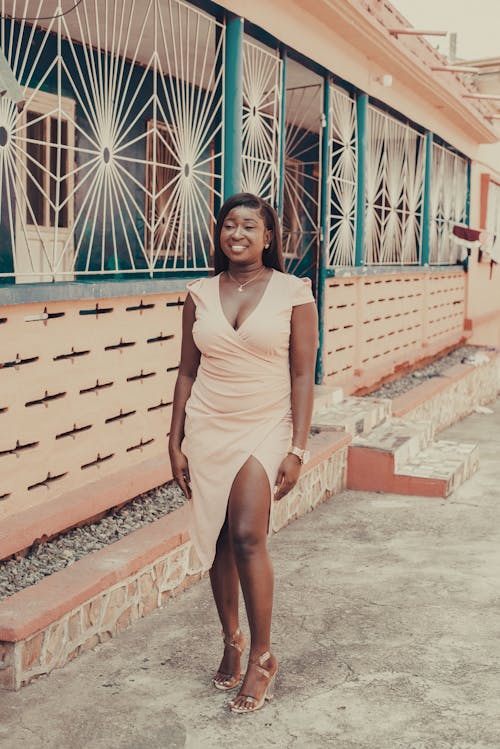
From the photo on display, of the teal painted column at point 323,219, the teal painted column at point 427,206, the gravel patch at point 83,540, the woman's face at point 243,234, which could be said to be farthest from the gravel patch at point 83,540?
the teal painted column at point 427,206

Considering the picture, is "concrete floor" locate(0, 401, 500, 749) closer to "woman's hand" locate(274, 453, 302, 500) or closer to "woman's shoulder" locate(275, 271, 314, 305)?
"woman's hand" locate(274, 453, 302, 500)

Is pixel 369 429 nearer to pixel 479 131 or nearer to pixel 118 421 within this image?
pixel 118 421

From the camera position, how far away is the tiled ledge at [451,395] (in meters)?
9.33

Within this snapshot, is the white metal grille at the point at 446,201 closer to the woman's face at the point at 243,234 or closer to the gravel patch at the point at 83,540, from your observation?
the gravel patch at the point at 83,540

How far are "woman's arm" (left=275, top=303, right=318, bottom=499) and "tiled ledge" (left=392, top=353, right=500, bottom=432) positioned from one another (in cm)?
534

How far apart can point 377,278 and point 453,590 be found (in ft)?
19.9

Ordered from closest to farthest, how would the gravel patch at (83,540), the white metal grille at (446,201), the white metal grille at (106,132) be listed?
1. the gravel patch at (83,540)
2. the white metal grille at (106,132)
3. the white metal grille at (446,201)

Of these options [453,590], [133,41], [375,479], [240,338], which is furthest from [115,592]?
[133,41]

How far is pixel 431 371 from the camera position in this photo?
470 inches

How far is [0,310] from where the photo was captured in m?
4.50

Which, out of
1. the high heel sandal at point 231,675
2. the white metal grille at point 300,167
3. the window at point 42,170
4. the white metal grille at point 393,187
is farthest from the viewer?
the white metal grille at point 393,187

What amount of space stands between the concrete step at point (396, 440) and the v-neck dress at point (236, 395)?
365 cm

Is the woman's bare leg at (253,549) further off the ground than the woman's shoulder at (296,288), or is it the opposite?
the woman's shoulder at (296,288)

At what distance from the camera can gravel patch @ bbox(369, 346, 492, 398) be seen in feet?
34.0
